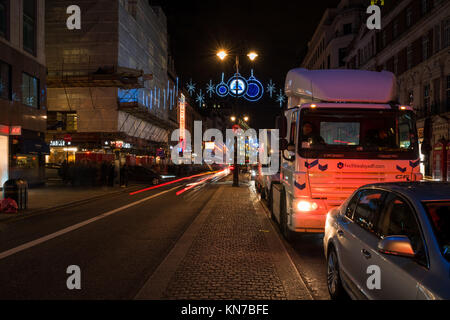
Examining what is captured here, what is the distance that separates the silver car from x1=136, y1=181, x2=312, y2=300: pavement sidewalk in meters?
0.90

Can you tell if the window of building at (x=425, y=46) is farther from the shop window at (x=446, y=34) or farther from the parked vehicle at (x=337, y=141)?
the parked vehicle at (x=337, y=141)

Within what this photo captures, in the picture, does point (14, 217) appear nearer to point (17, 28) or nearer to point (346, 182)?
point (346, 182)

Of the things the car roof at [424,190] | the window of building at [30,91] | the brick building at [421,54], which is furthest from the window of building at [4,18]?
the brick building at [421,54]

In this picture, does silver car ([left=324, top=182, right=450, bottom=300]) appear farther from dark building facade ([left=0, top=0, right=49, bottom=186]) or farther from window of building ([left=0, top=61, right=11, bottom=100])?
window of building ([left=0, top=61, right=11, bottom=100])

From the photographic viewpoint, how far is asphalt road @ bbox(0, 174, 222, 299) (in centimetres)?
499

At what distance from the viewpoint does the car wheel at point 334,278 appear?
4.37m

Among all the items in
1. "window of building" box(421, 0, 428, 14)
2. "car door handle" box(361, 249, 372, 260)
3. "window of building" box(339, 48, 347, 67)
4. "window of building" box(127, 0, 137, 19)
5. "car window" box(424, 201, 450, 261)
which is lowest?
"car door handle" box(361, 249, 372, 260)

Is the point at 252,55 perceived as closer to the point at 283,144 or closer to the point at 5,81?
the point at 5,81

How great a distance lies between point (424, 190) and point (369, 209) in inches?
26.7

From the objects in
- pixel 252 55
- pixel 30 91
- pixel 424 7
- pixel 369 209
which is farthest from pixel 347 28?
pixel 369 209

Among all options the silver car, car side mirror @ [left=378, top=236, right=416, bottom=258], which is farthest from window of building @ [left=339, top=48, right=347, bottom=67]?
car side mirror @ [left=378, top=236, right=416, bottom=258]

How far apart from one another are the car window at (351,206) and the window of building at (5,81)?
67.6 ft
